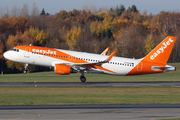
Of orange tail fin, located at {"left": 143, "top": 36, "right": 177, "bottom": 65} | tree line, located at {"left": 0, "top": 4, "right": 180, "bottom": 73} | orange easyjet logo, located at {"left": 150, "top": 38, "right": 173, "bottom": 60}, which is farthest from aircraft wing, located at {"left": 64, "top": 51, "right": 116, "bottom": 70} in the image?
tree line, located at {"left": 0, "top": 4, "right": 180, "bottom": 73}

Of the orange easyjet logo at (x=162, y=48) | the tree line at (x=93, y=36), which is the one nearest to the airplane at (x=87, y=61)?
the orange easyjet logo at (x=162, y=48)

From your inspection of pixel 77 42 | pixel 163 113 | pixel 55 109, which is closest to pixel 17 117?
pixel 55 109

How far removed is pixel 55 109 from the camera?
70.7 ft

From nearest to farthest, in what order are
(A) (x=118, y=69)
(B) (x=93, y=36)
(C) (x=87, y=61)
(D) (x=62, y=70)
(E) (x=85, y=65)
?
(D) (x=62, y=70) → (E) (x=85, y=65) → (C) (x=87, y=61) → (A) (x=118, y=69) → (B) (x=93, y=36)

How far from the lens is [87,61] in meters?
42.7

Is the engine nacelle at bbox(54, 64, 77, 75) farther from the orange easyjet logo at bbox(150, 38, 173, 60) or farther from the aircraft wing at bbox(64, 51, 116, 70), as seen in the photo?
the orange easyjet logo at bbox(150, 38, 173, 60)

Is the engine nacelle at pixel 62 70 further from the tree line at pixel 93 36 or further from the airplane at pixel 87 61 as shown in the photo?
the tree line at pixel 93 36

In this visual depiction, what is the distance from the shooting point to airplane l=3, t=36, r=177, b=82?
4159cm

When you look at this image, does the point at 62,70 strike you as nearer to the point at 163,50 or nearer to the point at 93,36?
the point at 163,50

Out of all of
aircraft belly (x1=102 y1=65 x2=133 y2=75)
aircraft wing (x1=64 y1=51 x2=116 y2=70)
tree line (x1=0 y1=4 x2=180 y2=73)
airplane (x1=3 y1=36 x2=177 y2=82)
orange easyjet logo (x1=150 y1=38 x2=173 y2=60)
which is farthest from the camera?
tree line (x1=0 y1=4 x2=180 y2=73)

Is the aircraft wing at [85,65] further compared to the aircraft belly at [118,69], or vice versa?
the aircraft belly at [118,69]

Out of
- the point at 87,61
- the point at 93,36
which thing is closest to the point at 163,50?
the point at 87,61

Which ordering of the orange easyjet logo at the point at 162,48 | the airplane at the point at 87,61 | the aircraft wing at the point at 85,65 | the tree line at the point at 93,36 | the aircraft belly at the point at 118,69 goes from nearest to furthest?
the aircraft wing at the point at 85,65, the airplane at the point at 87,61, the aircraft belly at the point at 118,69, the orange easyjet logo at the point at 162,48, the tree line at the point at 93,36

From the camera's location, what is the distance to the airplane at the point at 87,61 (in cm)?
4159
